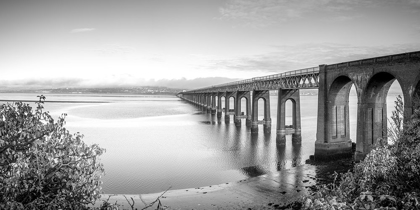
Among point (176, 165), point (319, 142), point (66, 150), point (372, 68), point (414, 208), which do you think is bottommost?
point (176, 165)

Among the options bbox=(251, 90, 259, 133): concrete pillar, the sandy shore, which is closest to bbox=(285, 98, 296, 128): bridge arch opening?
bbox=(251, 90, 259, 133): concrete pillar

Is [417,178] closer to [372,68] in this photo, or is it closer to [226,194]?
[226,194]

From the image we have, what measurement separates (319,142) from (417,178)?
23.0 m

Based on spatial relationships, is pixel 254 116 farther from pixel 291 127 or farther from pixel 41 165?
pixel 41 165

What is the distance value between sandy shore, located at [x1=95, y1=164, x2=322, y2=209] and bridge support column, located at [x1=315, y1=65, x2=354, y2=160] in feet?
27.6

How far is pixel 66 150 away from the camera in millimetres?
6344

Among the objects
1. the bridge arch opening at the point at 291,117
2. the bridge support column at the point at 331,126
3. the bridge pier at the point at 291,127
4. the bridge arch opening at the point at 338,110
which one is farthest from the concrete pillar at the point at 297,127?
the bridge arch opening at the point at 338,110

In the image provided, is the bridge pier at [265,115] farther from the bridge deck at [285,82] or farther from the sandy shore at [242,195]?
the sandy shore at [242,195]

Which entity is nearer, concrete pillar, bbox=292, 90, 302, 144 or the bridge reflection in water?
the bridge reflection in water

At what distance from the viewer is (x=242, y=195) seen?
1914cm

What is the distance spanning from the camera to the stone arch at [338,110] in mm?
30953

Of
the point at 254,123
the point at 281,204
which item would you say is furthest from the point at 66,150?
the point at 254,123

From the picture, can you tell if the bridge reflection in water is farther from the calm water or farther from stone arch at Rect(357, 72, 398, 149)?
the calm water

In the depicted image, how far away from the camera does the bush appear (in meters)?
5.56
